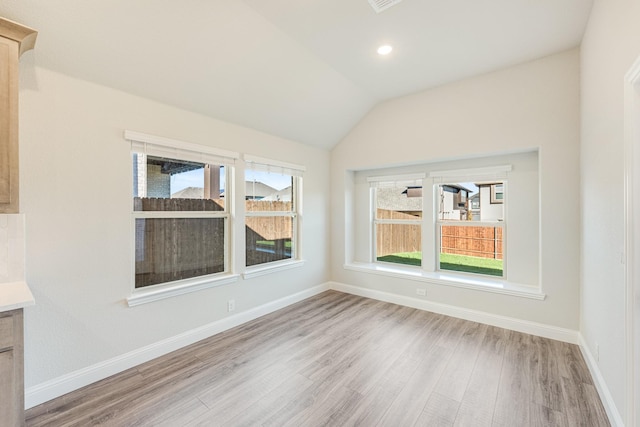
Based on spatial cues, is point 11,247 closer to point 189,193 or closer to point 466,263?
point 189,193

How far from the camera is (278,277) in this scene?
3873 mm

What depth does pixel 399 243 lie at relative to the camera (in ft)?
15.0

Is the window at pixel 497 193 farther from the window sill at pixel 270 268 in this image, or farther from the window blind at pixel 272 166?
the window sill at pixel 270 268

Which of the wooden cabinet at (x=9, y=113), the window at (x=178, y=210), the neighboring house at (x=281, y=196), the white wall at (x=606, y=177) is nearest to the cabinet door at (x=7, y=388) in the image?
the wooden cabinet at (x=9, y=113)

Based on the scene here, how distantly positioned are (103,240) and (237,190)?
1.43 metres

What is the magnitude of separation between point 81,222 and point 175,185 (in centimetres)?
87

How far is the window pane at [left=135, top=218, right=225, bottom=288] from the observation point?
264cm

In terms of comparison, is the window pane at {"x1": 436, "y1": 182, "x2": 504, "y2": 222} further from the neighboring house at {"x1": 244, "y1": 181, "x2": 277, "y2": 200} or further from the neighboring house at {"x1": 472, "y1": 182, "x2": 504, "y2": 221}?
the neighboring house at {"x1": 244, "y1": 181, "x2": 277, "y2": 200}

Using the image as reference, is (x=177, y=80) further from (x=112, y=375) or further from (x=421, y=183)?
(x=421, y=183)

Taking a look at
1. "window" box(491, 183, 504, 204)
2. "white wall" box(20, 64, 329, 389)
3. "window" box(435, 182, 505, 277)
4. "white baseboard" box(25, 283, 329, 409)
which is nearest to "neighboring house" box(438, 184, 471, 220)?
"window" box(435, 182, 505, 277)

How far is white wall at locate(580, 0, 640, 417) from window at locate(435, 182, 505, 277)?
→ 1067 mm

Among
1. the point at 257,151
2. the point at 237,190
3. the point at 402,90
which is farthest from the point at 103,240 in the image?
the point at 402,90

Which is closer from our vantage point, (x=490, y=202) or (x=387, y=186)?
(x=490, y=202)

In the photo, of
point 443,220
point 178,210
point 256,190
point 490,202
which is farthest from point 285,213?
point 490,202
